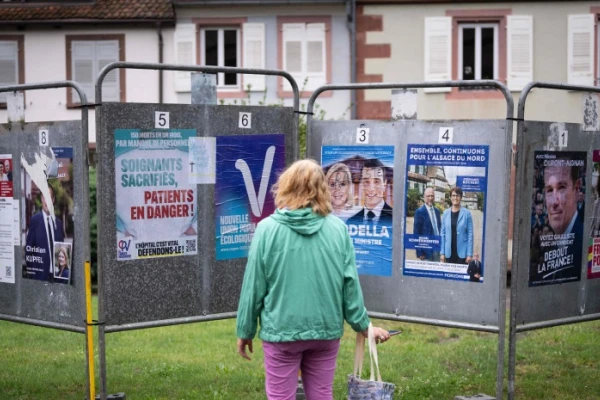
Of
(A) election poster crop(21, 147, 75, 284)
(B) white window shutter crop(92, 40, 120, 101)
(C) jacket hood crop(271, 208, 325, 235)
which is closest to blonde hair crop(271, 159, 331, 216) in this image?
(C) jacket hood crop(271, 208, 325, 235)

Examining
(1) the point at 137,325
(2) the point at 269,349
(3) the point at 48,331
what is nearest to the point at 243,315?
(2) the point at 269,349

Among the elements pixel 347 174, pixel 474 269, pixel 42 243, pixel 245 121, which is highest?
pixel 245 121

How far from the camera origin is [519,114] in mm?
6844

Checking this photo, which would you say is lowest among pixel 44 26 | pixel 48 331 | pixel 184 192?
pixel 48 331

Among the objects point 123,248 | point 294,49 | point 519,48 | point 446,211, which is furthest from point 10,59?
point 446,211

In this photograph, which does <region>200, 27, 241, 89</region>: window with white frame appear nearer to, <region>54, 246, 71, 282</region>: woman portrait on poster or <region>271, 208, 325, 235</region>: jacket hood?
<region>54, 246, 71, 282</region>: woman portrait on poster

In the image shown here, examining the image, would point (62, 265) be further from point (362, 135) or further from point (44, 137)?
point (362, 135)

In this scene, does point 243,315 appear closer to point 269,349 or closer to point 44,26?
point 269,349

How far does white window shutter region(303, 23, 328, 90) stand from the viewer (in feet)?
85.9

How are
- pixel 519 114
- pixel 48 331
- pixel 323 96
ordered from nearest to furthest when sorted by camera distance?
pixel 519 114, pixel 48 331, pixel 323 96

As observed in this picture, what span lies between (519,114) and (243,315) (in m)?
2.36

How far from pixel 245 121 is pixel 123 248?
4.57ft

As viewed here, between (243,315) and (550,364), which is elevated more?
(243,315)

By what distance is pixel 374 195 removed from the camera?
7.75m
